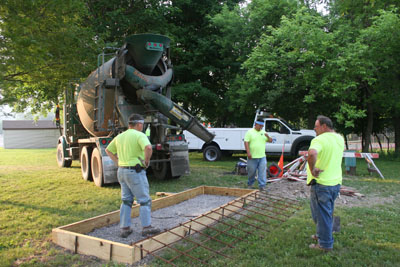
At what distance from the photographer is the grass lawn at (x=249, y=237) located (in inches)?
153

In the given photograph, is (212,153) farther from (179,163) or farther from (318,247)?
(318,247)

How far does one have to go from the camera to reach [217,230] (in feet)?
15.2

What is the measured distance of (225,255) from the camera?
396cm

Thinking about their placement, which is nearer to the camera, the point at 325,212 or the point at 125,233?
the point at 325,212

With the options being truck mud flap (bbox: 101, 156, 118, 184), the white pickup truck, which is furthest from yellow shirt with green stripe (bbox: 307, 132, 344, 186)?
the white pickup truck

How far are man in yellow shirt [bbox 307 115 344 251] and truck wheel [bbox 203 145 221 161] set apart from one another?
1222cm

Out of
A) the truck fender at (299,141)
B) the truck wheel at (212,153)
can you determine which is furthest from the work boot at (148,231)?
the truck wheel at (212,153)

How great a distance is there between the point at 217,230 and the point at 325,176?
1.71m

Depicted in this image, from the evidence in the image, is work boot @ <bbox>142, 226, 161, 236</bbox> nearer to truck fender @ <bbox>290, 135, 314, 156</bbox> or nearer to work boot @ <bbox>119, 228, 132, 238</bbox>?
work boot @ <bbox>119, 228, 132, 238</bbox>

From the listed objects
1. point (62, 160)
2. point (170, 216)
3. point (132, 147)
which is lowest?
point (170, 216)

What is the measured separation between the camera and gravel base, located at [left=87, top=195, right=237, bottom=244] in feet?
15.7

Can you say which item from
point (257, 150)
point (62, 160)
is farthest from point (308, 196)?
point (62, 160)

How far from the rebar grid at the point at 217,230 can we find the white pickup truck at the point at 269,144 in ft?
27.7

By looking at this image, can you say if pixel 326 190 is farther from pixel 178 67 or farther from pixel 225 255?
pixel 178 67
